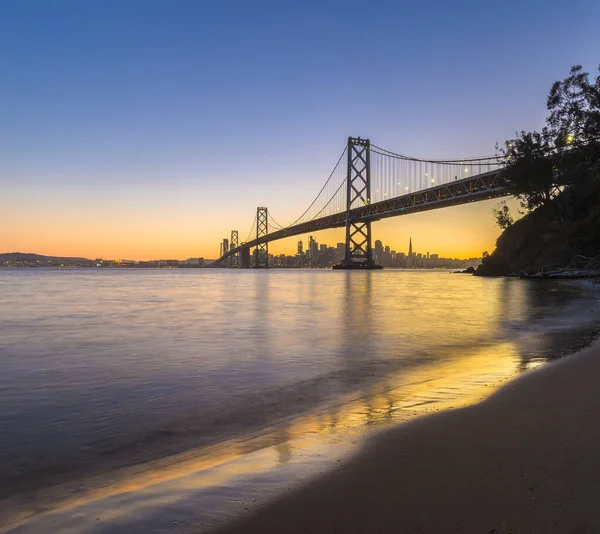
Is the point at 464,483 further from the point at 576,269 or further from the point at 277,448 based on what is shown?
the point at 576,269

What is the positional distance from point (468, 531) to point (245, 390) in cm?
422

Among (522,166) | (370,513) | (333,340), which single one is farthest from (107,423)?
(522,166)

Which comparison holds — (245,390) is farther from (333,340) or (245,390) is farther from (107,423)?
(333,340)

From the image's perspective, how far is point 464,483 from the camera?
237 centimetres

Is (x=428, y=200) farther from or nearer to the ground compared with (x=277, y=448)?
farther from the ground

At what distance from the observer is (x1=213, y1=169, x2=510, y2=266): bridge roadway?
53156 mm

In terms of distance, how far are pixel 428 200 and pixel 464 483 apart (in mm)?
61874

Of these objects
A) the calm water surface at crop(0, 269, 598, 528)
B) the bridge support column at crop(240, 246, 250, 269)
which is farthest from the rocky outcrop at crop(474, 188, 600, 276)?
the bridge support column at crop(240, 246, 250, 269)

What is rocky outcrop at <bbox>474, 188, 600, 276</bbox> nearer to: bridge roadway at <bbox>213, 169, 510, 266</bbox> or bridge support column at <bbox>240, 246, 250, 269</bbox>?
bridge roadway at <bbox>213, 169, 510, 266</bbox>

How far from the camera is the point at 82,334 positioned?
1180 centimetres

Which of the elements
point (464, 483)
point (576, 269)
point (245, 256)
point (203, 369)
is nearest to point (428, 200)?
point (576, 269)

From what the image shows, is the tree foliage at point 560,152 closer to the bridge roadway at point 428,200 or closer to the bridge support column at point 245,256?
the bridge roadway at point 428,200

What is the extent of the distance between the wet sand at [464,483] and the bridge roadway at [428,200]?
4711 cm

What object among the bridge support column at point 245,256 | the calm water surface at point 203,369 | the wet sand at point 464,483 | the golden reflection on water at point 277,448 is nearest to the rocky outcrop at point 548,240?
the calm water surface at point 203,369
